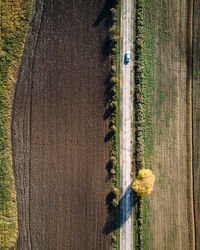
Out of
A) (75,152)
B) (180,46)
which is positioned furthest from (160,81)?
(75,152)

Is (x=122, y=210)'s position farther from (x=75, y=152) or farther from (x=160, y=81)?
(x=160, y=81)

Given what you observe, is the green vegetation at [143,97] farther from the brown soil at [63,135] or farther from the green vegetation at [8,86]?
the green vegetation at [8,86]

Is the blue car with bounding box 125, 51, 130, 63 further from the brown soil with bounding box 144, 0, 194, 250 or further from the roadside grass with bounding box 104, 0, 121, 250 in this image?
the brown soil with bounding box 144, 0, 194, 250

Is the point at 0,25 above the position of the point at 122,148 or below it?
above

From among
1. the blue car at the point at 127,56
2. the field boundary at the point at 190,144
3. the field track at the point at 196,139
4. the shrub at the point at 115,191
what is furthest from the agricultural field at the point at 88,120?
the field track at the point at 196,139

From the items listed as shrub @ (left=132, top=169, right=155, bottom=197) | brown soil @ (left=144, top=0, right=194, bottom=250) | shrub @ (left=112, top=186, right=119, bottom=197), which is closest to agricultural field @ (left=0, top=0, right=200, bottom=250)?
shrub @ (left=112, top=186, right=119, bottom=197)

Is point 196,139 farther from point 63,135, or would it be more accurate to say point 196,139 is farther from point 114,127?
point 63,135

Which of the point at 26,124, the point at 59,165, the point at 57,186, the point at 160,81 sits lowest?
the point at 57,186
